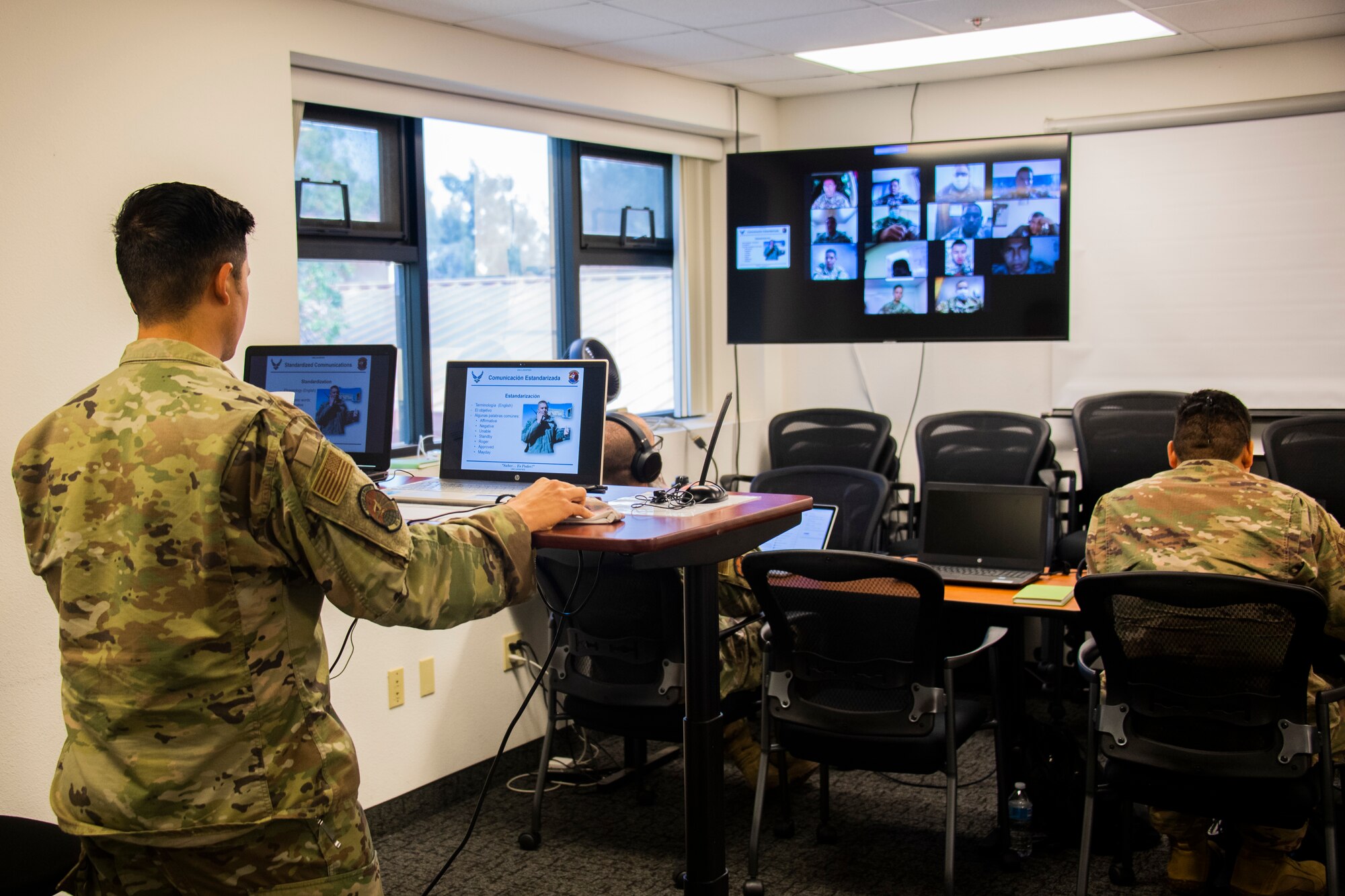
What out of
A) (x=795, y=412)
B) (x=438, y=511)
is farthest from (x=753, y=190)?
(x=438, y=511)

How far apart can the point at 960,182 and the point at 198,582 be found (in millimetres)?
3797

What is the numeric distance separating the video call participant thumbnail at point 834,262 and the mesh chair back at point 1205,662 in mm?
2503

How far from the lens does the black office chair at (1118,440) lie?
480 cm

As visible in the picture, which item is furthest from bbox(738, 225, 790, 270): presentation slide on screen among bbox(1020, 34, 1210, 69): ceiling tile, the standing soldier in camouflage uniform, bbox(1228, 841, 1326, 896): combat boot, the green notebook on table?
the standing soldier in camouflage uniform

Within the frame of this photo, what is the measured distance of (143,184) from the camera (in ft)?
10.3

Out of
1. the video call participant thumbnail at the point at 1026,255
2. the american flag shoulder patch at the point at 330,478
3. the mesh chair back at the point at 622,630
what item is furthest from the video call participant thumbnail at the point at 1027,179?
the american flag shoulder patch at the point at 330,478

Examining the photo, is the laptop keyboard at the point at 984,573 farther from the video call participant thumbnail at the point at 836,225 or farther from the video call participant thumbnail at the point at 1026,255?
the video call participant thumbnail at the point at 836,225

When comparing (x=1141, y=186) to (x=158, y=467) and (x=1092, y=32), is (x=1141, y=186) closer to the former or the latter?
(x=1092, y=32)

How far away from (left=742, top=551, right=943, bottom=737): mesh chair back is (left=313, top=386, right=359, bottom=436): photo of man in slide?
1019mm

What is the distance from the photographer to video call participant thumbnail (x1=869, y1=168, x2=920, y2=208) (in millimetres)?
4785

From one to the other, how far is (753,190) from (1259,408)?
2291 millimetres

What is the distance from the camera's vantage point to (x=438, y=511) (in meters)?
2.29

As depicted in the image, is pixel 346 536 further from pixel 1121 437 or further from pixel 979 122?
pixel 979 122

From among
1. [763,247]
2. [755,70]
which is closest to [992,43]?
[755,70]
